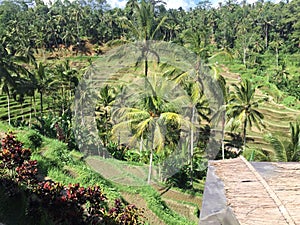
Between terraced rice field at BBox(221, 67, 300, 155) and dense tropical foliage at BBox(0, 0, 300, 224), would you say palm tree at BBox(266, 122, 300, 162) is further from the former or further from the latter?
terraced rice field at BBox(221, 67, 300, 155)

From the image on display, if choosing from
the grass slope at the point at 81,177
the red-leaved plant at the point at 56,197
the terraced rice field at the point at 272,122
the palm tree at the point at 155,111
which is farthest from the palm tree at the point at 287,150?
the terraced rice field at the point at 272,122

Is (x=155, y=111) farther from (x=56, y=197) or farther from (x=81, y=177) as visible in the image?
(x=56, y=197)

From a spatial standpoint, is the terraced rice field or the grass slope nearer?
the grass slope

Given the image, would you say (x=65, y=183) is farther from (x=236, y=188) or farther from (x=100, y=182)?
(x=236, y=188)

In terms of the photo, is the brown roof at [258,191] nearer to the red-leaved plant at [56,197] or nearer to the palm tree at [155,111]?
the red-leaved plant at [56,197]

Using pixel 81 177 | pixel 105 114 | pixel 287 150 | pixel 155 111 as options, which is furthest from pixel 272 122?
pixel 81 177

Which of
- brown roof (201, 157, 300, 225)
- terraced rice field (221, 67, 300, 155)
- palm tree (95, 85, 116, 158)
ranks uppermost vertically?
brown roof (201, 157, 300, 225)

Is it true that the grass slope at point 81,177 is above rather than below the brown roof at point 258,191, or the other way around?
below

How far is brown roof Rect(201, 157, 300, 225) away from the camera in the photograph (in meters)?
2.35

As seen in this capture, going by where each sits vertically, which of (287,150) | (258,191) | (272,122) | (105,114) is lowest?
(272,122)

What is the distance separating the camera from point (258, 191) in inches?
106

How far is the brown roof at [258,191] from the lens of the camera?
235 cm

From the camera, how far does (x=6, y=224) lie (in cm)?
561

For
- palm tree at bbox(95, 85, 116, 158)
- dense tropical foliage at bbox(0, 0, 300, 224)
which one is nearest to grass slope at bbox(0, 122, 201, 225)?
dense tropical foliage at bbox(0, 0, 300, 224)
